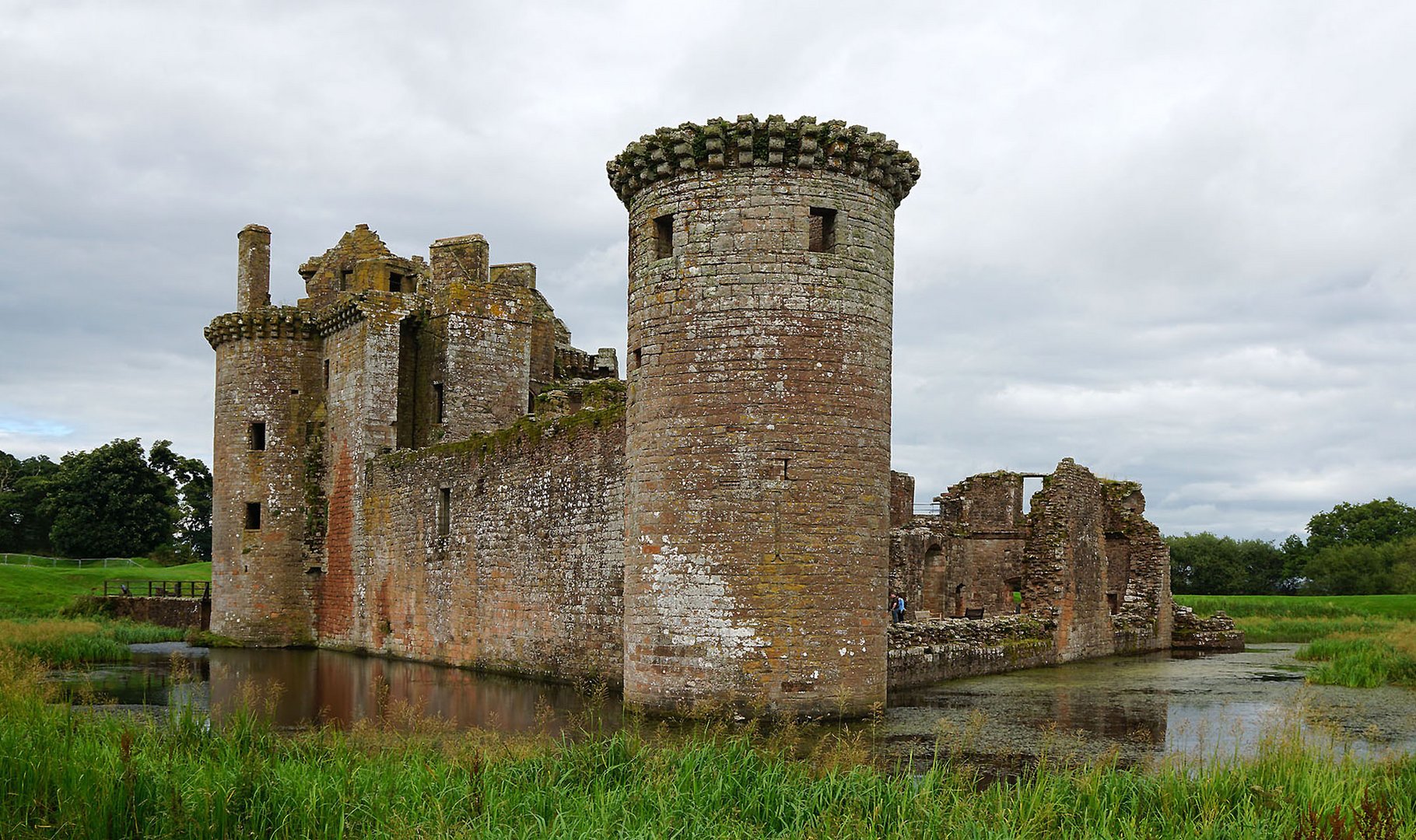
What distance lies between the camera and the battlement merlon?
13.2 m

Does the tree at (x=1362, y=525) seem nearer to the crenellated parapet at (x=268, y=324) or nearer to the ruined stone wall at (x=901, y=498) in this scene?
the ruined stone wall at (x=901, y=498)

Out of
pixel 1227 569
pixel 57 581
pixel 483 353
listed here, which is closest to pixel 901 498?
pixel 483 353

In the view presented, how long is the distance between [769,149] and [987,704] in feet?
24.4

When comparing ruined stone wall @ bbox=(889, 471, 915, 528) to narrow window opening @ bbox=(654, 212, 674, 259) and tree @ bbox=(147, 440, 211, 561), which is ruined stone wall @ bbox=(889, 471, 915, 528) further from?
tree @ bbox=(147, 440, 211, 561)

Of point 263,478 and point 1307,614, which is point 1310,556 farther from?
point 263,478

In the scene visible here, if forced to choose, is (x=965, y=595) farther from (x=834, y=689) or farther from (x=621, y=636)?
(x=834, y=689)

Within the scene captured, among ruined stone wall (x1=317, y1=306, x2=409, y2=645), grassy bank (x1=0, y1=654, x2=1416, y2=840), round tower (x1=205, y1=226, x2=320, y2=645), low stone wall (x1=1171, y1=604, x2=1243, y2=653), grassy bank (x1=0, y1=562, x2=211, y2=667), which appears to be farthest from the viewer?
low stone wall (x1=1171, y1=604, x2=1243, y2=653)

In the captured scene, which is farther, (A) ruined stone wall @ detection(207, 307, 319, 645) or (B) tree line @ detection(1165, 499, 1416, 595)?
(B) tree line @ detection(1165, 499, 1416, 595)

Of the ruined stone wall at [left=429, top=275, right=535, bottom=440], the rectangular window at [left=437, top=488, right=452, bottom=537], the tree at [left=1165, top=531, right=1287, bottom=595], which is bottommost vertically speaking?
the tree at [left=1165, top=531, right=1287, bottom=595]

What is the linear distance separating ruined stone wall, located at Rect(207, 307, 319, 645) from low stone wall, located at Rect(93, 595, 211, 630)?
329cm

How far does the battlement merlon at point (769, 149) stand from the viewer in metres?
13.2

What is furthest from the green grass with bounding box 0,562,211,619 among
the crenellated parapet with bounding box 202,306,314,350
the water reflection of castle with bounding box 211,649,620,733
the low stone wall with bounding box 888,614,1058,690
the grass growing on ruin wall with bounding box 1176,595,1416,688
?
the grass growing on ruin wall with bounding box 1176,595,1416,688

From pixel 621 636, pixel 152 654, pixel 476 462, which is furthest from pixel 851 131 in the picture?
pixel 152 654

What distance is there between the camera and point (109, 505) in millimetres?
54469
